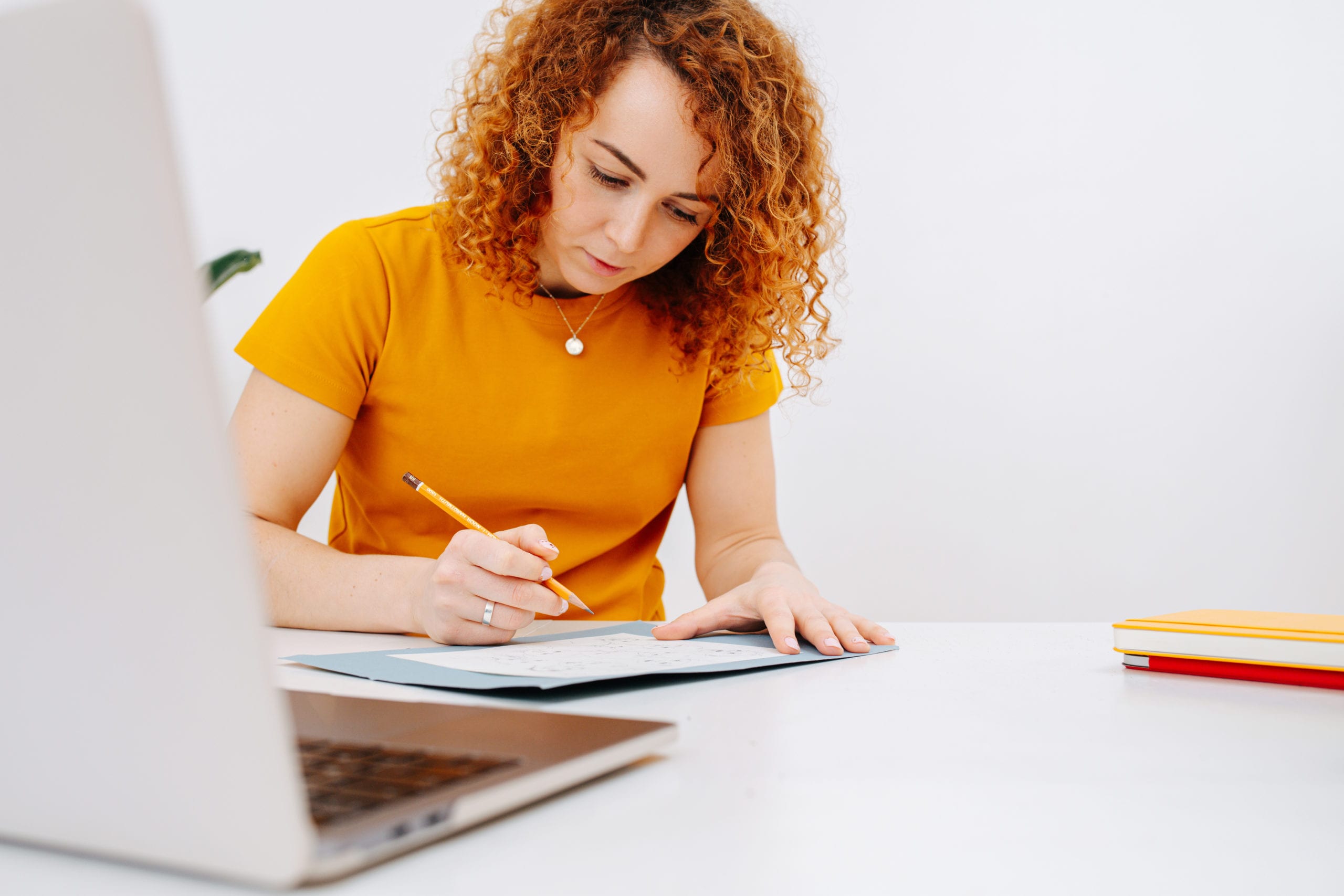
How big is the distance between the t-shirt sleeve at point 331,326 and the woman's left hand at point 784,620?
0.45m

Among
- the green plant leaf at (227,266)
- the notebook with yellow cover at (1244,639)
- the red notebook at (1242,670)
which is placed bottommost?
the red notebook at (1242,670)

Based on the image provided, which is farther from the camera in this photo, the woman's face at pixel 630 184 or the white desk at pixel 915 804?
the woman's face at pixel 630 184

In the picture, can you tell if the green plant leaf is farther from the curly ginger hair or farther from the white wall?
the curly ginger hair

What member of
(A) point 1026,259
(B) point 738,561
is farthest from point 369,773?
(A) point 1026,259

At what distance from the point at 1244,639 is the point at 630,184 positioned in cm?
68

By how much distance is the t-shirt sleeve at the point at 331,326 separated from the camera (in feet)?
3.30

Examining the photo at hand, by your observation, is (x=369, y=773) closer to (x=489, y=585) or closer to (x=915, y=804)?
(x=915, y=804)

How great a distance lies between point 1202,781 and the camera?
1.42ft

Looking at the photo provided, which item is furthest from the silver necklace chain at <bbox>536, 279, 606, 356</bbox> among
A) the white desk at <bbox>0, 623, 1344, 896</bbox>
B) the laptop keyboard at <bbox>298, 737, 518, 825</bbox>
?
the laptop keyboard at <bbox>298, 737, 518, 825</bbox>

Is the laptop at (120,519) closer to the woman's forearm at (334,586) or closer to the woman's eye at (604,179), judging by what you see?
the woman's forearm at (334,586)

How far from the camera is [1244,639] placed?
0.68 m

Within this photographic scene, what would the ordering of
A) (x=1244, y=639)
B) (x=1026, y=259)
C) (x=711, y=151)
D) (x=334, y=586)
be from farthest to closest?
(x=1026, y=259) < (x=711, y=151) < (x=334, y=586) < (x=1244, y=639)

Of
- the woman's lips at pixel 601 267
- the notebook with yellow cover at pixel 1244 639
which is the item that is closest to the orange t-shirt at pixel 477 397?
the woman's lips at pixel 601 267

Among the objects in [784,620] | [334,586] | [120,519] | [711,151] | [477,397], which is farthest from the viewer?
[477,397]
